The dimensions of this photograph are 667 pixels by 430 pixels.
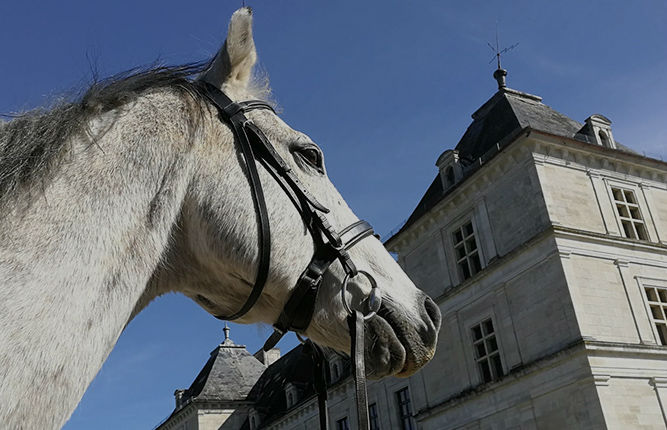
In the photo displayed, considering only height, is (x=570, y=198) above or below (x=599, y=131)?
below

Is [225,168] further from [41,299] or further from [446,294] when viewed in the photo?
[446,294]

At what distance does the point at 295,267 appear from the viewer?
195 centimetres

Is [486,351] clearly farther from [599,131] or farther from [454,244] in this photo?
[599,131]

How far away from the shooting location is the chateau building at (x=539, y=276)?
60.8 feet

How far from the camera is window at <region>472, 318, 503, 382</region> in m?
21.4

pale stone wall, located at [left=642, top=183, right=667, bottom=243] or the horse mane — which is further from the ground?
pale stone wall, located at [left=642, top=183, right=667, bottom=243]

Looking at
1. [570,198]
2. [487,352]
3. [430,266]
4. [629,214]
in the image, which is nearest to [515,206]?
[570,198]

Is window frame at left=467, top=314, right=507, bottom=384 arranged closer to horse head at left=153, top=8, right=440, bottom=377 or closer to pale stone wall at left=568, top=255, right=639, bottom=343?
pale stone wall at left=568, top=255, right=639, bottom=343

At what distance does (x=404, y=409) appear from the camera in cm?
2686

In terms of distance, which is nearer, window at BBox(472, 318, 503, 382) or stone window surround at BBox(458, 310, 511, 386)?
stone window surround at BBox(458, 310, 511, 386)

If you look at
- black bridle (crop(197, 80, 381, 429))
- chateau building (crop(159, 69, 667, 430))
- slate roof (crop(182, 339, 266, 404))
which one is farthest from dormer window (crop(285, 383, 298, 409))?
black bridle (crop(197, 80, 381, 429))

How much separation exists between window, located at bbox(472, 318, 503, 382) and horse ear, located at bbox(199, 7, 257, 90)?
20.4 metres

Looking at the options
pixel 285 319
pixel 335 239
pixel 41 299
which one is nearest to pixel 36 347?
pixel 41 299

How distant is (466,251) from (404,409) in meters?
7.97
